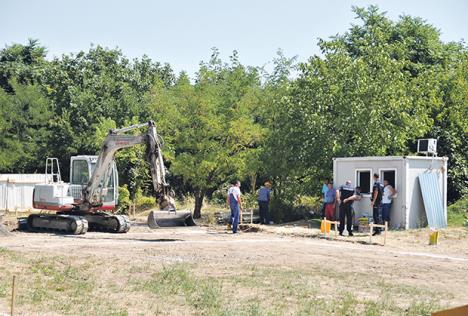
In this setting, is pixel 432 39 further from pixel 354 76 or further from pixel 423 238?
pixel 423 238

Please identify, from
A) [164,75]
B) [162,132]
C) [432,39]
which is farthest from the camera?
[164,75]

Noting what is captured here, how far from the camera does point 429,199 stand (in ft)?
86.3

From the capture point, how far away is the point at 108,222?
2595 cm

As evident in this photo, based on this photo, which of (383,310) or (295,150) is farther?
(295,150)

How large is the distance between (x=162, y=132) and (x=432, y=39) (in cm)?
1941

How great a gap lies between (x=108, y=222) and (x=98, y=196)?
0.95 meters

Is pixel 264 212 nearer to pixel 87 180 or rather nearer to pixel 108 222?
pixel 108 222

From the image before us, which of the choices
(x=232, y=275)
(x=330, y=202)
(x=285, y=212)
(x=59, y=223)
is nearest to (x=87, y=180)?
(x=59, y=223)

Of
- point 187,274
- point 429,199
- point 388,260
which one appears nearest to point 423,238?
point 429,199

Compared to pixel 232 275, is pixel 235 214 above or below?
above

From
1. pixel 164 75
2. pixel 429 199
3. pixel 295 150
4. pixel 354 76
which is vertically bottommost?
pixel 429 199

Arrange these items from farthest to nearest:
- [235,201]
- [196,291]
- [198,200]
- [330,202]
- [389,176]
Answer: [198,200]
[389,176]
[330,202]
[235,201]
[196,291]

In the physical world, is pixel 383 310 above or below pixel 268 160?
below

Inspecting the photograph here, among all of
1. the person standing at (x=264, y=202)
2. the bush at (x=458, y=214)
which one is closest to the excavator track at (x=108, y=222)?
the person standing at (x=264, y=202)
